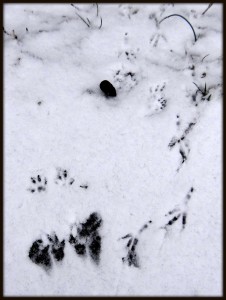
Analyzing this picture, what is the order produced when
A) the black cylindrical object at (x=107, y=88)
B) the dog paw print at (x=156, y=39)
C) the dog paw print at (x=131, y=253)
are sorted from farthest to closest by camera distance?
the dog paw print at (x=156, y=39), the black cylindrical object at (x=107, y=88), the dog paw print at (x=131, y=253)

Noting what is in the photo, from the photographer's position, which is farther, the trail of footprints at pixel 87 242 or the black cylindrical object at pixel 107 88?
the black cylindrical object at pixel 107 88

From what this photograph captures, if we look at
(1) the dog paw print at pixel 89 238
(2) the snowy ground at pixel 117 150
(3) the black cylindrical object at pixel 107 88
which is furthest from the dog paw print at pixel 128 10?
(1) the dog paw print at pixel 89 238

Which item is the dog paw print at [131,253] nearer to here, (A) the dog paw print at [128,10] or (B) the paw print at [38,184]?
(B) the paw print at [38,184]

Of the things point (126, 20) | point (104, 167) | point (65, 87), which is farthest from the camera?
point (126, 20)

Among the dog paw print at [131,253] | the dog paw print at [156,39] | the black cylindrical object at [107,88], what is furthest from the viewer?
the dog paw print at [156,39]

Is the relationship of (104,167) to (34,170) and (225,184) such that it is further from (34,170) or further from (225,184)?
(225,184)

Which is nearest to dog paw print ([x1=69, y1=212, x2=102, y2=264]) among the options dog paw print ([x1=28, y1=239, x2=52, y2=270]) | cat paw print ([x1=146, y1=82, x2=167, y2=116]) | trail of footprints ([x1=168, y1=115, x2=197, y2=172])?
dog paw print ([x1=28, y1=239, x2=52, y2=270])

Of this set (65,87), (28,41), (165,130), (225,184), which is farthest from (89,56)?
(225,184)
